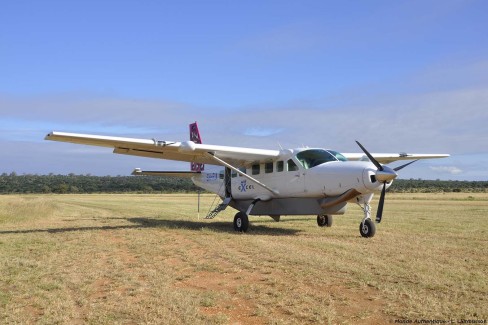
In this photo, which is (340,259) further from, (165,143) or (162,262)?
(165,143)

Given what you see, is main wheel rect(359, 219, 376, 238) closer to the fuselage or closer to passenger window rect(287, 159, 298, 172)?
the fuselage

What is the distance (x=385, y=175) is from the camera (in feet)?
41.6

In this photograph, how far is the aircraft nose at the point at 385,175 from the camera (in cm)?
1266

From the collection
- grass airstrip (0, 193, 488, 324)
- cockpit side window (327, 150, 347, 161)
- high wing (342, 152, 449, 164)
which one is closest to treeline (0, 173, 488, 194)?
high wing (342, 152, 449, 164)

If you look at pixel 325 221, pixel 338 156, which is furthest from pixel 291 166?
pixel 325 221

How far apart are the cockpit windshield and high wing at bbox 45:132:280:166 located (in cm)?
110

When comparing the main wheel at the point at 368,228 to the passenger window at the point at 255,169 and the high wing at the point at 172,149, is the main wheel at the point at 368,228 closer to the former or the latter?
the high wing at the point at 172,149

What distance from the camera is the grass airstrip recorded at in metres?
5.51

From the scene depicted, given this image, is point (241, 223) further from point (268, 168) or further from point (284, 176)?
point (268, 168)

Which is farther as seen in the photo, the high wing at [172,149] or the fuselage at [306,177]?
the high wing at [172,149]

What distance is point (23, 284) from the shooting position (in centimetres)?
706

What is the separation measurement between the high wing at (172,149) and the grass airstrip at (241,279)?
116 inches

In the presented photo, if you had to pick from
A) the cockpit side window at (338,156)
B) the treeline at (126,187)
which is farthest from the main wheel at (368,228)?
the treeline at (126,187)

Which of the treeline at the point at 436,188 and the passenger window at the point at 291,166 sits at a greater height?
the passenger window at the point at 291,166
